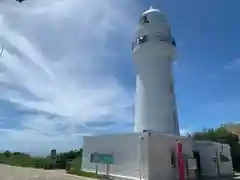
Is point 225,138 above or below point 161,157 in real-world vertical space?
above

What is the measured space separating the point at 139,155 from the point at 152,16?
1261cm

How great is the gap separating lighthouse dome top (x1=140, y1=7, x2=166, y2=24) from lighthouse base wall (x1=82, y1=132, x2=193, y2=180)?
411 inches

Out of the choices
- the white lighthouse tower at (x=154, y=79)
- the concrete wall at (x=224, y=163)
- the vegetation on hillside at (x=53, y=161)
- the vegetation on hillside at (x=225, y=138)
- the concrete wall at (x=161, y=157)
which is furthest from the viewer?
the vegetation on hillside at (x=225, y=138)

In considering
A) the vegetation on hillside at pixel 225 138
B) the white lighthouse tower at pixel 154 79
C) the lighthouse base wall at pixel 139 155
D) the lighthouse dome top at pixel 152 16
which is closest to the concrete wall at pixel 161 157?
the lighthouse base wall at pixel 139 155

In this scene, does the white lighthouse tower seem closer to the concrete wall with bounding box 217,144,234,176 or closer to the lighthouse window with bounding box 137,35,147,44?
the lighthouse window with bounding box 137,35,147,44

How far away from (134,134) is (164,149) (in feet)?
7.34

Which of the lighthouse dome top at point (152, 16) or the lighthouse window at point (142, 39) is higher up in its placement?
the lighthouse dome top at point (152, 16)

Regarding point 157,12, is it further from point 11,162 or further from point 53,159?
point 11,162

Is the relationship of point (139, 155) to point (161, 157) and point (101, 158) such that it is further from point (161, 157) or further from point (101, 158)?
point (101, 158)

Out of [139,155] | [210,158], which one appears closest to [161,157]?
[139,155]

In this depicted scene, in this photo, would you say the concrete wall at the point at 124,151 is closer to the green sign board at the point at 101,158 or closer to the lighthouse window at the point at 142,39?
the green sign board at the point at 101,158

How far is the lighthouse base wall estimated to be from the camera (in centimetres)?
1850

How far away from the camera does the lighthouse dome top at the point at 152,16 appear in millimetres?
25305

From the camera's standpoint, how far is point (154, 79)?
938 inches
